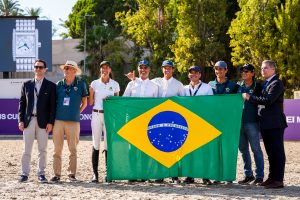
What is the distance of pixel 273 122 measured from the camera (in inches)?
372

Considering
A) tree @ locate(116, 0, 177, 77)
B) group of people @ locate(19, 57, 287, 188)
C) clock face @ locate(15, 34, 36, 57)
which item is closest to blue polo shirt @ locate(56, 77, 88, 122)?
group of people @ locate(19, 57, 287, 188)

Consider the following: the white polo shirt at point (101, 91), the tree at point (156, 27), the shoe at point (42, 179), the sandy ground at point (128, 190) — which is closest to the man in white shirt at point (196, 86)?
the white polo shirt at point (101, 91)

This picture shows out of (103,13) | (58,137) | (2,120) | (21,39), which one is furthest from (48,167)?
(103,13)

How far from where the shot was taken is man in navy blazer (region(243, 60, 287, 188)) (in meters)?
9.41

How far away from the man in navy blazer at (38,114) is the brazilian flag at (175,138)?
0.87 m

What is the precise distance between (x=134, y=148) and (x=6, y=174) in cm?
261

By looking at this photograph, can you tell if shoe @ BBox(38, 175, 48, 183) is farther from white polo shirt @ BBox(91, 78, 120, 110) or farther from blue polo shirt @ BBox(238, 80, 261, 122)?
blue polo shirt @ BBox(238, 80, 261, 122)

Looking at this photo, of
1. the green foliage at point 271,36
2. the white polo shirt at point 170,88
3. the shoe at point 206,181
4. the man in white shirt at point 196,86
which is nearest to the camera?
the shoe at point 206,181

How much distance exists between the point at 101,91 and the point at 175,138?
1.39 meters

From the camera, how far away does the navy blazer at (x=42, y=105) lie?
9828mm

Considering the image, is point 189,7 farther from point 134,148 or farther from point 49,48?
point 134,148

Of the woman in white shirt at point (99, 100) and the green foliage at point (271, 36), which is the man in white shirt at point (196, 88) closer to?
the woman in white shirt at point (99, 100)

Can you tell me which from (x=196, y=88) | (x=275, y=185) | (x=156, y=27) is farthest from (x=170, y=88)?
(x=156, y=27)

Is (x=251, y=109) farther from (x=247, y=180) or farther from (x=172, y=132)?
(x=172, y=132)
